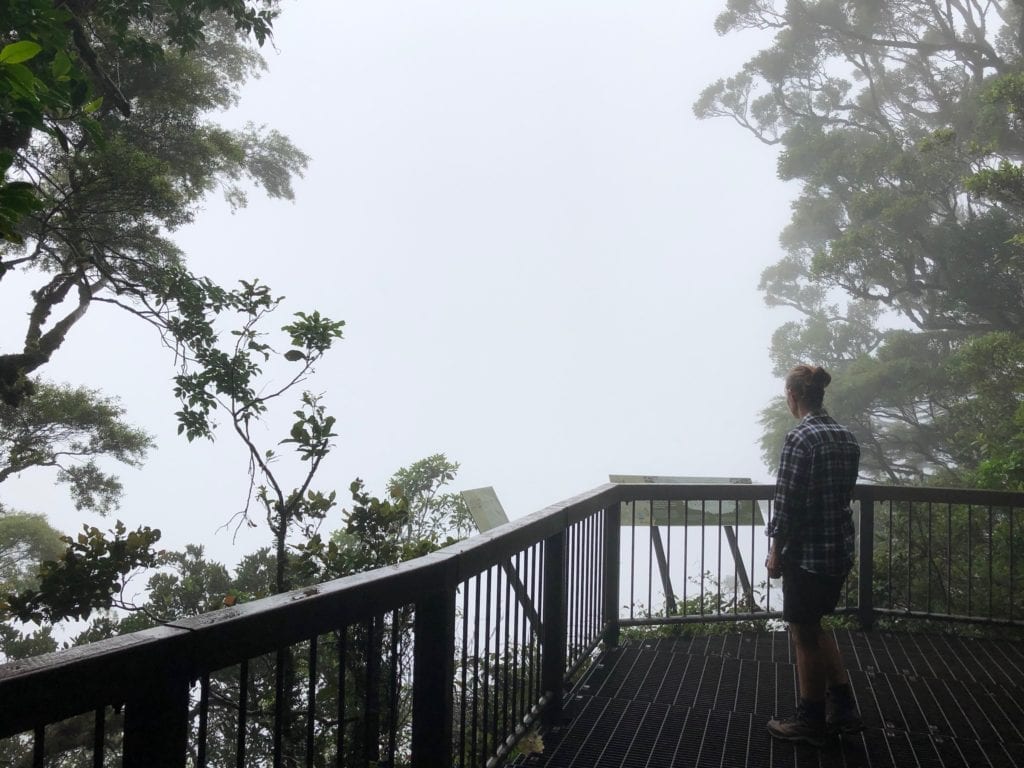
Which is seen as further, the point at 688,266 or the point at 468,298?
the point at 468,298

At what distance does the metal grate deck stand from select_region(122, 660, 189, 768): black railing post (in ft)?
7.71

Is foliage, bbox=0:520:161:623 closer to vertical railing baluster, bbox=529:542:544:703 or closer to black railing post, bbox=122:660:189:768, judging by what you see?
vertical railing baluster, bbox=529:542:544:703

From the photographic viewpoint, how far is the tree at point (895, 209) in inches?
617

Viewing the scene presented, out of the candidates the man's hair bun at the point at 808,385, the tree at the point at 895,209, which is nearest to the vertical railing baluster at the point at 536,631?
the man's hair bun at the point at 808,385

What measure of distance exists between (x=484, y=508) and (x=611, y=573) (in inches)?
53.5

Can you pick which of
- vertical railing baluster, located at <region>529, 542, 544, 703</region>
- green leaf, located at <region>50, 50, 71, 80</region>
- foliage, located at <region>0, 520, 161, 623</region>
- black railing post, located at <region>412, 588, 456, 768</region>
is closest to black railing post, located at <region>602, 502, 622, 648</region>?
vertical railing baluster, located at <region>529, 542, 544, 703</region>

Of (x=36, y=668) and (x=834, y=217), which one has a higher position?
(x=834, y=217)

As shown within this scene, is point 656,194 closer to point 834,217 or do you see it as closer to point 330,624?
point 834,217

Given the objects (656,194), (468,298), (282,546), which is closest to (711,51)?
(656,194)

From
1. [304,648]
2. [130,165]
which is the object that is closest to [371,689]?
[304,648]

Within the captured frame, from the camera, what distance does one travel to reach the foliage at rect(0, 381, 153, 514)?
39.7 feet

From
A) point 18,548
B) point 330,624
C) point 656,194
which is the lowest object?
point 18,548

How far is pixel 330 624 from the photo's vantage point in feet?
5.84

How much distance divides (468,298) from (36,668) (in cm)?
5908
